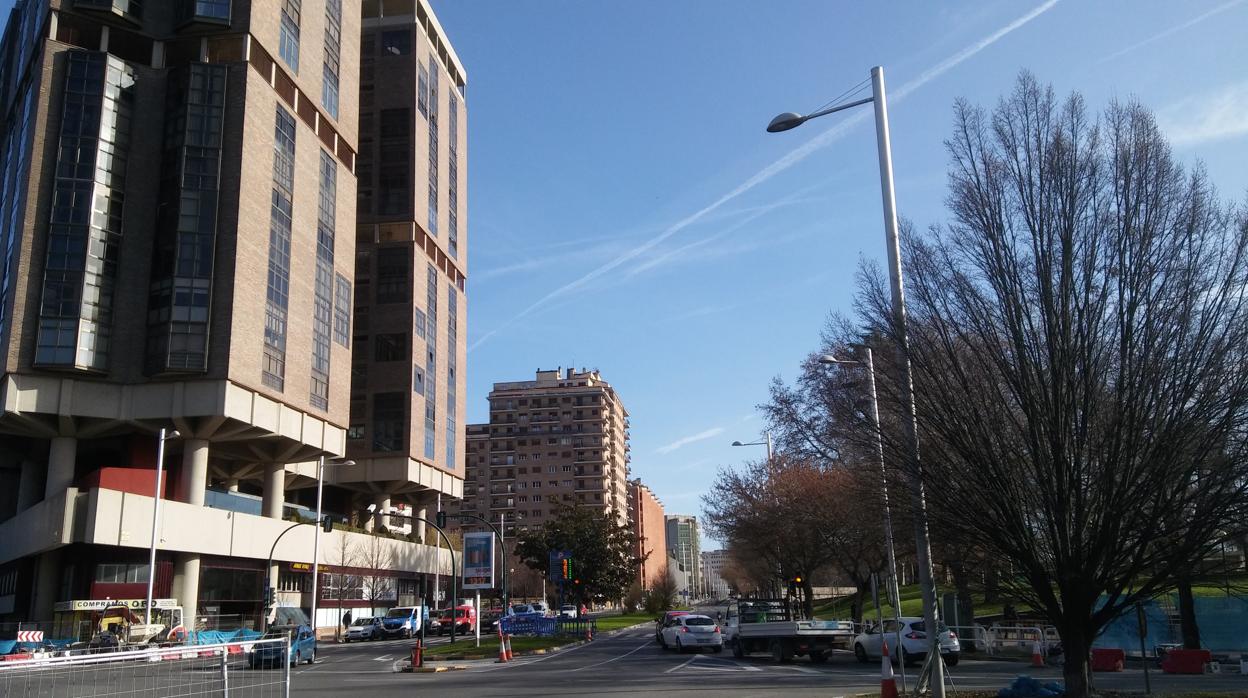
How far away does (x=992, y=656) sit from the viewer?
95.7 ft

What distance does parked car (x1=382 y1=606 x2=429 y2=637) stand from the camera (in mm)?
56094

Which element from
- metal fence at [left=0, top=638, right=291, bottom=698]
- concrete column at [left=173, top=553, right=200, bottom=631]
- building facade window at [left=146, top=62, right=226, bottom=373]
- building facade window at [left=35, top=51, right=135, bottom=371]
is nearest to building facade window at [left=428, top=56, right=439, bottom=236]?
building facade window at [left=146, top=62, right=226, bottom=373]

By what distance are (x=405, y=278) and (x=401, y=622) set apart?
26831mm

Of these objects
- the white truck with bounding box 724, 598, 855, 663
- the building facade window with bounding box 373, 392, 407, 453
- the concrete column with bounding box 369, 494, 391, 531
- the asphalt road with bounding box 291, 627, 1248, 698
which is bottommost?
the asphalt road with bounding box 291, 627, 1248, 698

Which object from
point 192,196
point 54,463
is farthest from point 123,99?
point 54,463

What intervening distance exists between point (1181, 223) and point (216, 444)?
168ft

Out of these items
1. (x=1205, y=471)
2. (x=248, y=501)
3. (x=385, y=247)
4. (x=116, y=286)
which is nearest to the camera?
(x=1205, y=471)

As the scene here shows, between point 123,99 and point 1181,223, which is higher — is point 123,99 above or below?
above

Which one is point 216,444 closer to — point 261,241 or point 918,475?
point 261,241

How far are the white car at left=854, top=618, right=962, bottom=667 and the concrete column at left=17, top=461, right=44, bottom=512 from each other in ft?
153

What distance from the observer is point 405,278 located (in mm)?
71438

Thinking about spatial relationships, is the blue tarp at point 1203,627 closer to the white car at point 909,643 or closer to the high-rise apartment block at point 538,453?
the white car at point 909,643

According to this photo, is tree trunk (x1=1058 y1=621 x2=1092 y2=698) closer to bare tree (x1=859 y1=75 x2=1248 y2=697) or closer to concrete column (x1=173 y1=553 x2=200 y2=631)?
bare tree (x1=859 y1=75 x2=1248 y2=697)

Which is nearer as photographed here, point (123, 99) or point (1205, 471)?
point (1205, 471)
